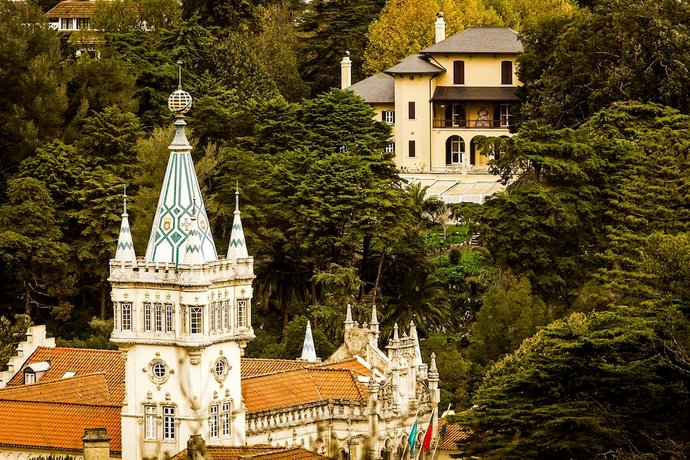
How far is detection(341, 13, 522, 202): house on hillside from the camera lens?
130000mm

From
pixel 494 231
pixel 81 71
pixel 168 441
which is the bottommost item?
pixel 168 441

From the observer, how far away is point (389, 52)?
142 metres

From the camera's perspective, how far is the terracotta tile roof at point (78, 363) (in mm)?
84875

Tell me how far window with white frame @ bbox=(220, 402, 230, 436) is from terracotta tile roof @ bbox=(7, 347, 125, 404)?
28.2ft

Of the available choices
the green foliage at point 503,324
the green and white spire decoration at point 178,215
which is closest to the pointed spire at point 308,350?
the green foliage at point 503,324

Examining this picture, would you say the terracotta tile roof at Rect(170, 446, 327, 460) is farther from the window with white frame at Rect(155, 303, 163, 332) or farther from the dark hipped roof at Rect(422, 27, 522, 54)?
the dark hipped roof at Rect(422, 27, 522, 54)

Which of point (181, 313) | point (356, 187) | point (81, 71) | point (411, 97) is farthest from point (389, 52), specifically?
point (181, 313)

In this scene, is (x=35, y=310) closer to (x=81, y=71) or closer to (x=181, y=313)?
(x=81, y=71)

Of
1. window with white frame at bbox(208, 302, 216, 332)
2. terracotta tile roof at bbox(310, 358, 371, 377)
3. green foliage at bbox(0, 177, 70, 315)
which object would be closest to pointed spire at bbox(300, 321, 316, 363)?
terracotta tile roof at bbox(310, 358, 371, 377)

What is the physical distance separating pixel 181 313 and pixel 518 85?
56.0m

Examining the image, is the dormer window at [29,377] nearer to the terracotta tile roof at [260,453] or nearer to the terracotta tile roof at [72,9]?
the terracotta tile roof at [260,453]

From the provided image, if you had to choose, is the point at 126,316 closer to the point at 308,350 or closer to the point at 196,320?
the point at 196,320

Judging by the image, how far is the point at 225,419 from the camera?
7562cm

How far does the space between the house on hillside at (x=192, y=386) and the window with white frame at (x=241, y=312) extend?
0.04 meters
